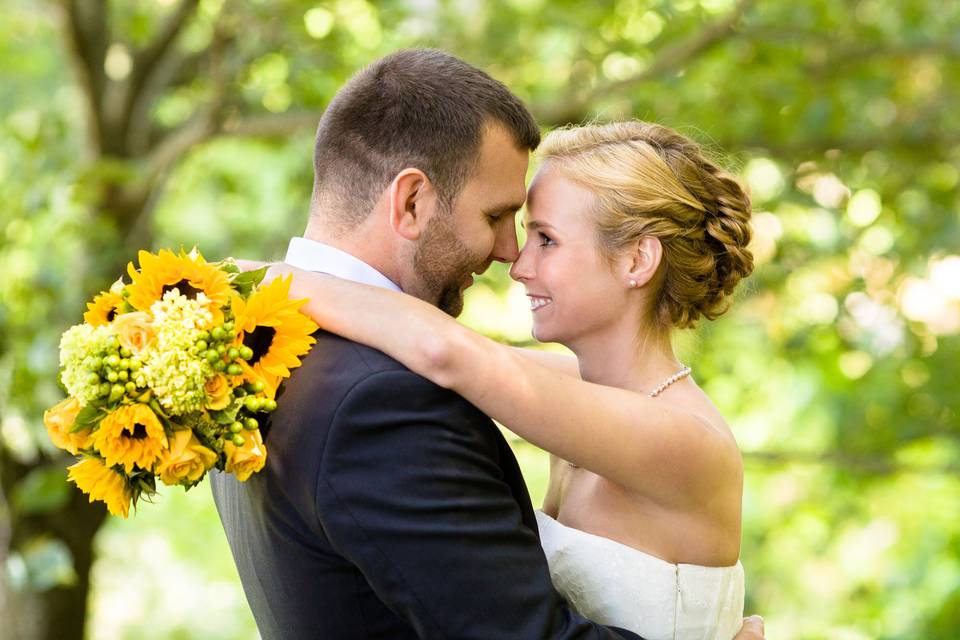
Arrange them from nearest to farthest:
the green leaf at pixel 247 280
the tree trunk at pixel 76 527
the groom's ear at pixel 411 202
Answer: the green leaf at pixel 247 280, the groom's ear at pixel 411 202, the tree trunk at pixel 76 527

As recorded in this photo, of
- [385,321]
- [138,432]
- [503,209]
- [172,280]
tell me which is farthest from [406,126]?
[138,432]

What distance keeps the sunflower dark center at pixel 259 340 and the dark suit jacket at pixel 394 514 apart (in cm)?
7

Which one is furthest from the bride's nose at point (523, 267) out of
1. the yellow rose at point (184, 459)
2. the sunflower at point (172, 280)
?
the yellow rose at point (184, 459)

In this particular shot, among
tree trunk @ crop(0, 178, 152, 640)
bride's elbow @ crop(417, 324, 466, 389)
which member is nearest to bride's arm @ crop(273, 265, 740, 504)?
bride's elbow @ crop(417, 324, 466, 389)

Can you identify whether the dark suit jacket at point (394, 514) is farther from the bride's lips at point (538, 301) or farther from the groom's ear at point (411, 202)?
the bride's lips at point (538, 301)

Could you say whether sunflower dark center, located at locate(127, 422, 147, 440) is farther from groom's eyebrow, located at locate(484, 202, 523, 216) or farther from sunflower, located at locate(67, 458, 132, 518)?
groom's eyebrow, located at locate(484, 202, 523, 216)

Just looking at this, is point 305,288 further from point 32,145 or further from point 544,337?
point 32,145

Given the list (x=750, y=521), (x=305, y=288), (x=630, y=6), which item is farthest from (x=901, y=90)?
(x=305, y=288)

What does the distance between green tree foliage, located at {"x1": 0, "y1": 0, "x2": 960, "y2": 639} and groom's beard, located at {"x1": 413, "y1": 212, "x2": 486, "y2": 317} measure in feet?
5.94

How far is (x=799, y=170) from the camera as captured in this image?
5398 millimetres

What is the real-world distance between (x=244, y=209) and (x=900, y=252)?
159 inches

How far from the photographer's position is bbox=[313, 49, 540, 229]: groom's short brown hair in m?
2.20

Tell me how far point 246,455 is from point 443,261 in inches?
23.6

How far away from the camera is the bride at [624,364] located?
206 centimetres
